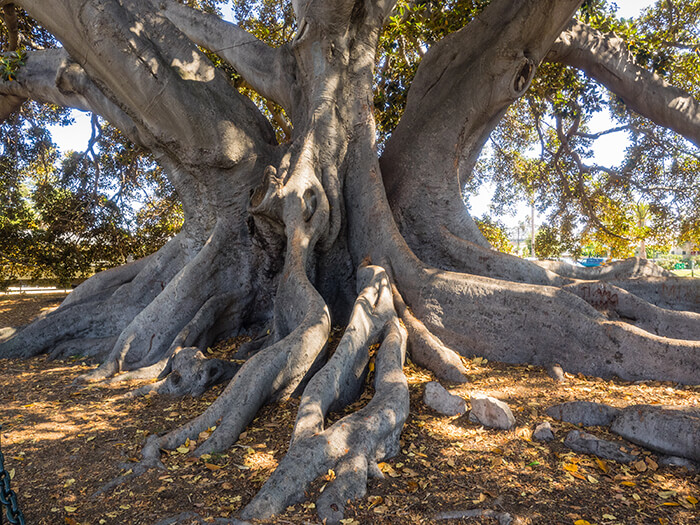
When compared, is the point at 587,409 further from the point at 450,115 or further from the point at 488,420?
the point at 450,115

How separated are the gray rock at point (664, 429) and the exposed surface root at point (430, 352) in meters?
1.39

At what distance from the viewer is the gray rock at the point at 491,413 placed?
3.32 meters

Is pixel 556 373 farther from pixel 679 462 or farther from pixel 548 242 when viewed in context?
pixel 548 242

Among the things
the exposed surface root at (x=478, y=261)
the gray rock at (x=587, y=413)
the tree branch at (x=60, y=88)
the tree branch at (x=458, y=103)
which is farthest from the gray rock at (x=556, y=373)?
the tree branch at (x=60, y=88)

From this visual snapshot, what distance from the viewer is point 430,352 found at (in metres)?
4.48

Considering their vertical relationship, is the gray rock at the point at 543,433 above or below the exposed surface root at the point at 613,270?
below

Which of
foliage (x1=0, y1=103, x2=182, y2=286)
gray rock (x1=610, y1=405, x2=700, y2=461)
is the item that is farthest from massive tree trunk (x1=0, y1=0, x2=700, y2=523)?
foliage (x1=0, y1=103, x2=182, y2=286)

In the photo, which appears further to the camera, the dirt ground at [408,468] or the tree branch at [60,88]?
the tree branch at [60,88]

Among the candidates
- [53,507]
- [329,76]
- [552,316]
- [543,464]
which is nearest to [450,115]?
[329,76]

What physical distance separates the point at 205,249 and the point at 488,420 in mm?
4135

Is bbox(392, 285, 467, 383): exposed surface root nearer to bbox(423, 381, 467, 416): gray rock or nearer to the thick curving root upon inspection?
the thick curving root

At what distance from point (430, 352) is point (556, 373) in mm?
1180

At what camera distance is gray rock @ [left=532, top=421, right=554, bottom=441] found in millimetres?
3215

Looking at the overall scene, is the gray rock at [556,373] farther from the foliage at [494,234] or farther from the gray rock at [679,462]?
the foliage at [494,234]
